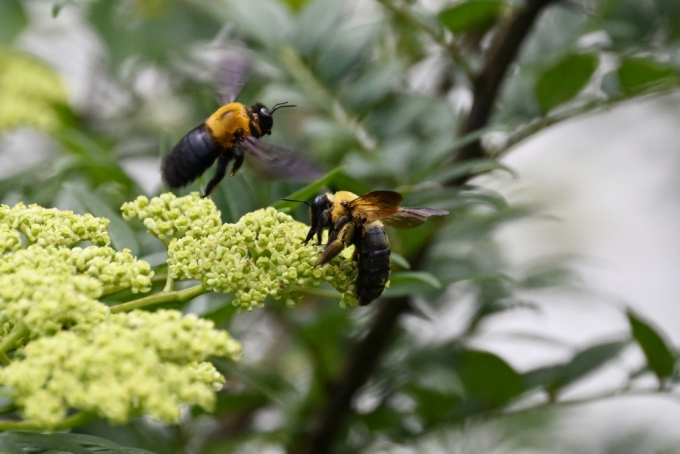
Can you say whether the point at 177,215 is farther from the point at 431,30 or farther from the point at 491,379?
the point at 491,379

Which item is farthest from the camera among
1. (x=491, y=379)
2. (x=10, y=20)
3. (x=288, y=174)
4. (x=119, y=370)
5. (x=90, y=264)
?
(x=10, y=20)

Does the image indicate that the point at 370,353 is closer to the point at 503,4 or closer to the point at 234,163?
the point at 234,163

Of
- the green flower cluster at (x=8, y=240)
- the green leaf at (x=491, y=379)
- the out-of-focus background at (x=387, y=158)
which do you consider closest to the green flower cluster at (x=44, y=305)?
the green flower cluster at (x=8, y=240)

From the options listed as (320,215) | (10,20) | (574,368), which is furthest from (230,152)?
(10,20)

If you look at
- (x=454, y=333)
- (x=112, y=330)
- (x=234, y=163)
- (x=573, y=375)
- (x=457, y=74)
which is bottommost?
(x=573, y=375)

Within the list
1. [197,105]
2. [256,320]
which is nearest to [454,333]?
[256,320]

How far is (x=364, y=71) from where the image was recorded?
168cm

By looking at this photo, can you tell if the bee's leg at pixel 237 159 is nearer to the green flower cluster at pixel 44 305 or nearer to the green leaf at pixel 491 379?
the green flower cluster at pixel 44 305

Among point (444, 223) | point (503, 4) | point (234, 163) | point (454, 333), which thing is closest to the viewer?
point (234, 163)

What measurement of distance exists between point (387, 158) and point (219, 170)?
0.40 meters

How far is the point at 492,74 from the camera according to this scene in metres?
1.40

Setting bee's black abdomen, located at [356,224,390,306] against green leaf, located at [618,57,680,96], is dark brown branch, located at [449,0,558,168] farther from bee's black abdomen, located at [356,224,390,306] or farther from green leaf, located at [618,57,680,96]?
bee's black abdomen, located at [356,224,390,306]

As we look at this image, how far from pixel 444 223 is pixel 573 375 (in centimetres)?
35

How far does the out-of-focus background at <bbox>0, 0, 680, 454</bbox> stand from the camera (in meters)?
1.38
